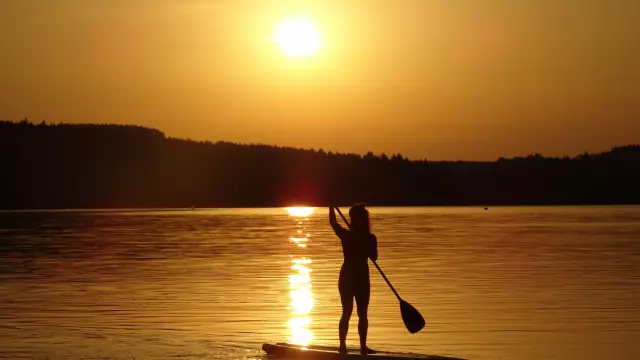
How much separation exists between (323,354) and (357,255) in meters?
1.70

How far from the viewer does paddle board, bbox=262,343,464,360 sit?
1653cm

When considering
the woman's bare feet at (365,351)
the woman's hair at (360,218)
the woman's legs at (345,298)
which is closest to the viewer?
the woman's hair at (360,218)

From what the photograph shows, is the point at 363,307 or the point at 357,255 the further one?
the point at 363,307

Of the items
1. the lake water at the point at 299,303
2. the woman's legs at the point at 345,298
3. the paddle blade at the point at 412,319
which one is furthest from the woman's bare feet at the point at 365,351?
the lake water at the point at 299,303

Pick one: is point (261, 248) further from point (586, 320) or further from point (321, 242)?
point (586, 320)

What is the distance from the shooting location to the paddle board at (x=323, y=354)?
16.5 metres

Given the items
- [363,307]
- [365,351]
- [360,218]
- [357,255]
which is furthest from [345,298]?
[360,218]

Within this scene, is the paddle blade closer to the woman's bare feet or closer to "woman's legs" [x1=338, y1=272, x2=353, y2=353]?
the woman's bare feet

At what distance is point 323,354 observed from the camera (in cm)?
1692

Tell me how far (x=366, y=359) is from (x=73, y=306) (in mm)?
11488

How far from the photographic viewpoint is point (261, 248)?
182ft

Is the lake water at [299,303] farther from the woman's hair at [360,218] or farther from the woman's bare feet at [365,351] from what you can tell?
the woman's hair at [360,218]

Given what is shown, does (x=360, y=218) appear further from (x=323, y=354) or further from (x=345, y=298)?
(x=323, y=354)

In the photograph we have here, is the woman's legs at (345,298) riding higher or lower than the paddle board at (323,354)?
higher
